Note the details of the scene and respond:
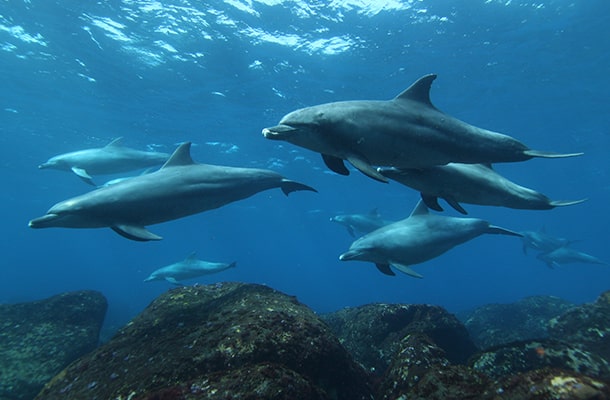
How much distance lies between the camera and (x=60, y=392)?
194 inches

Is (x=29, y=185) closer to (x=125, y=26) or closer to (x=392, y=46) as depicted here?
(x=125, y=26)

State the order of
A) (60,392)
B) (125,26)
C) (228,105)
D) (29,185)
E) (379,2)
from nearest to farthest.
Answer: (60,392)
(379,2)
(125,26)
(228,105)
(29,185)

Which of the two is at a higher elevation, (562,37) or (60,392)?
(562,37)

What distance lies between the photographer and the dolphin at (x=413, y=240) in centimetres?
1026

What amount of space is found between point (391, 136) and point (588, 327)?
6.57 m

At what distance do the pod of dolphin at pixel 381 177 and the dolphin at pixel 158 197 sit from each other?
0.06ft

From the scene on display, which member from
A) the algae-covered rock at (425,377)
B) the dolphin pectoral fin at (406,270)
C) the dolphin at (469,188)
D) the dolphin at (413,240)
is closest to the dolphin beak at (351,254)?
the dolphin at (413,240)

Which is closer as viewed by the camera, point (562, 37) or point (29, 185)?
point (562, 37)

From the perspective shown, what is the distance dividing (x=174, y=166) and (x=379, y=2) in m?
13.7

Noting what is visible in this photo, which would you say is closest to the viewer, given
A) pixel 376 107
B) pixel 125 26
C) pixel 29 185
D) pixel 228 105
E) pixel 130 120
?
pixel 376 107

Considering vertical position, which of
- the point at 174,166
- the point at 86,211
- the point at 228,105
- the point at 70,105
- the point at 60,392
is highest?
the point at 228,105

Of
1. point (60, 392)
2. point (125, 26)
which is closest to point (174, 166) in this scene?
point (60, 392)

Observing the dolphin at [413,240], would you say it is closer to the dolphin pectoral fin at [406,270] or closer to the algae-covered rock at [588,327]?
the dolphin pectoral fin at [406,270]

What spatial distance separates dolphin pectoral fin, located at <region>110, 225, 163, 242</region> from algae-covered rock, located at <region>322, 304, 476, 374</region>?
511 cm
